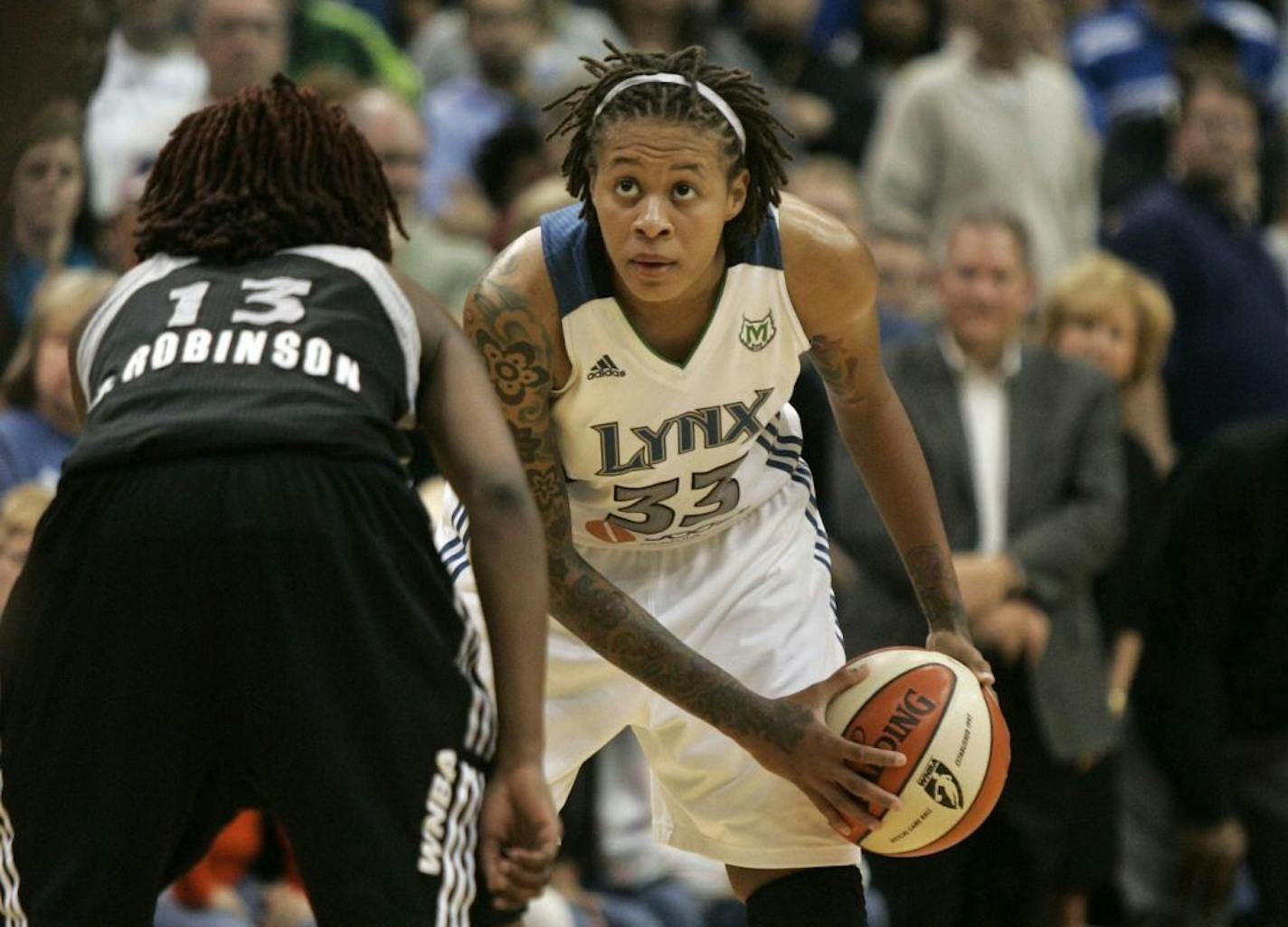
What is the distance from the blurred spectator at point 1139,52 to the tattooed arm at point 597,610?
7487mm

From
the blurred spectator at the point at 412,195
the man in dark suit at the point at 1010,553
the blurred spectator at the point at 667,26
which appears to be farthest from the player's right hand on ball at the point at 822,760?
the blurred spectator at the point at 667,26

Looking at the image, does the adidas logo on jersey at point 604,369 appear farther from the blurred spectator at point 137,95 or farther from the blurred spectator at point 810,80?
the blurred spectator at point 810,80

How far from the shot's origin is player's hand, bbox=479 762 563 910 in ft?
11.3

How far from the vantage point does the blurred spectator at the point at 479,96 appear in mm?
9242

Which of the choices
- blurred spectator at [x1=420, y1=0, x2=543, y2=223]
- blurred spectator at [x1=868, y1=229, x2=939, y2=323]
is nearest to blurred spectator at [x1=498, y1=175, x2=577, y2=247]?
blurred spectator at [x1=420, y1=0, x2=543, y2=223]

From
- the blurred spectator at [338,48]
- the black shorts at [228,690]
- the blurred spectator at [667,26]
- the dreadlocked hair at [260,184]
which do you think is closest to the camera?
the black shorts at [228,690]

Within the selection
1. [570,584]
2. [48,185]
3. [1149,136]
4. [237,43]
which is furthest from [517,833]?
[1149,136]

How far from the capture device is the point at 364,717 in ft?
11.0

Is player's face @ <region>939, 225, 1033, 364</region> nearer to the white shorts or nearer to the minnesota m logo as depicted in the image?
the white shorts

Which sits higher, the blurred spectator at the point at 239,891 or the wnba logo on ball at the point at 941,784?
the wnba logo on ball at the point at 941,784

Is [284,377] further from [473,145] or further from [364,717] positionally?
[473,145]

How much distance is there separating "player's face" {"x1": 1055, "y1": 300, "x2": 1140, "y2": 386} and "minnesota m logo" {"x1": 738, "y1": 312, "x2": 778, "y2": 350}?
361 centimetres

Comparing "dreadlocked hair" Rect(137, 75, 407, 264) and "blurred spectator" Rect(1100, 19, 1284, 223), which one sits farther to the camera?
"blurred spectator" Rect(1100, 19, 1284, 223)

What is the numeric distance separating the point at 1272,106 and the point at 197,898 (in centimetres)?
769
